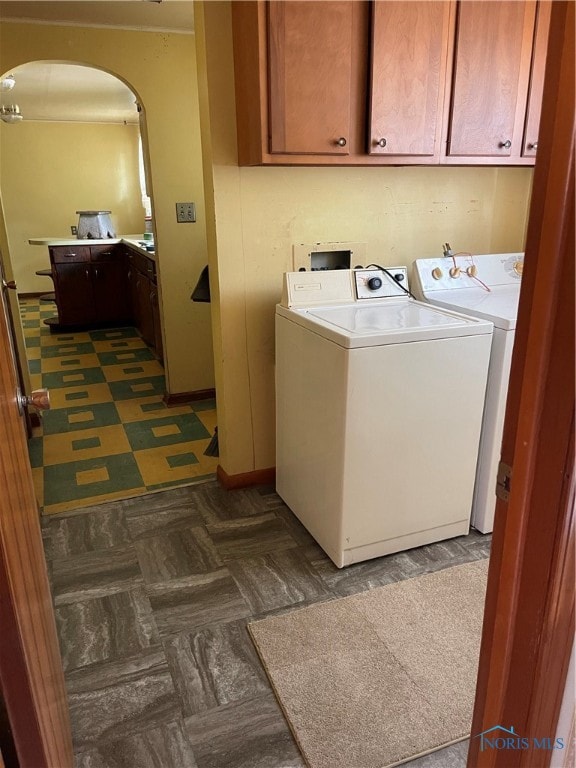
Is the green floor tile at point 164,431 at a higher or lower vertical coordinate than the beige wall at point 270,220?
lower

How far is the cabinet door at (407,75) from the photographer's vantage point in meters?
2.02

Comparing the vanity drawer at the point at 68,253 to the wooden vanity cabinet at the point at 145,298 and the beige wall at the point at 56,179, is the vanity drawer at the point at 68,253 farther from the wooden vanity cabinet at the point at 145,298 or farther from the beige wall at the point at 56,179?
the beige wall at the point at 56,179

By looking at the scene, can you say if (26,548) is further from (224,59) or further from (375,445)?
(224,59)

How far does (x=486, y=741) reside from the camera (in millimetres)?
880

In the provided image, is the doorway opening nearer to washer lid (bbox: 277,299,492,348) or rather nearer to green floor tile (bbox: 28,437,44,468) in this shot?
green floor tile (bbox: 28,437,44,468)

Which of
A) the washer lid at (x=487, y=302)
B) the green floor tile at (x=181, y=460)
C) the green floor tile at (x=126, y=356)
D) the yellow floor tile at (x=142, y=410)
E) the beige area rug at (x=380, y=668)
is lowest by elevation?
the beige area rug at (x=380, y=668)

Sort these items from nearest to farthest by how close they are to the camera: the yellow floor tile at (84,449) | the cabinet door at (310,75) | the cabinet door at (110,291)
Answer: the cabinet door at (310,75) < the yellow floor tile at (84,449) < the cabinet door at (110,291)

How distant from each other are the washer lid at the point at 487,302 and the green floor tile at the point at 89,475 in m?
1.69

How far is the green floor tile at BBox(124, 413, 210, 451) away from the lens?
10.6 feet

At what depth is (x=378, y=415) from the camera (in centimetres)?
198

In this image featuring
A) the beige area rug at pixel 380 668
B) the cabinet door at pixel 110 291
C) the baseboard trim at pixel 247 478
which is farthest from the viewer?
the cabinet door at pixel 110 291

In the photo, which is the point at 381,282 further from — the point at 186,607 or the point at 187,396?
the point at 187,396

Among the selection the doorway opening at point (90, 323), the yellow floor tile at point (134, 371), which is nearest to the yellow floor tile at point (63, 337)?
the doorway opening at point (90, 323)

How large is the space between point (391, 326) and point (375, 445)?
1.42 ft
